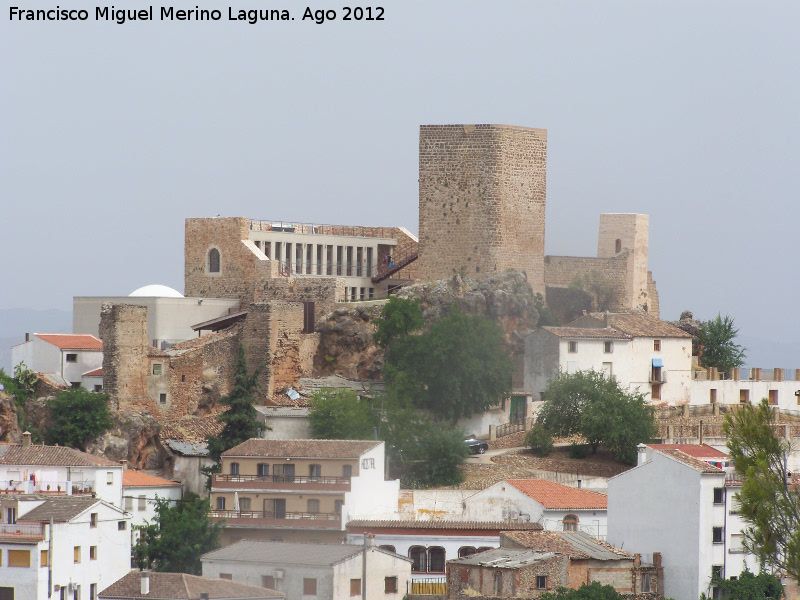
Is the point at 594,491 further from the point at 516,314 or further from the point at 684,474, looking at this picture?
the point at 516,314

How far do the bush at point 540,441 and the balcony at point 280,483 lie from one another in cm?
871

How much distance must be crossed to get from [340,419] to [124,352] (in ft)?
25.4

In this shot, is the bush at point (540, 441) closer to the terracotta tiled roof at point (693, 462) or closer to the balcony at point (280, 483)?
the terracotta tiled roof at point (693, 462)

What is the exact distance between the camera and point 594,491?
65000 mm

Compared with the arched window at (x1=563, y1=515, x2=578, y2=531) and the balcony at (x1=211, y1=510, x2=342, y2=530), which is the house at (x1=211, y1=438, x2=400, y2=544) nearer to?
the balcony at (x1=211, y1=510, x2=342, y2=530)

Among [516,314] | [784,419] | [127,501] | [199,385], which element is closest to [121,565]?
[127,501]

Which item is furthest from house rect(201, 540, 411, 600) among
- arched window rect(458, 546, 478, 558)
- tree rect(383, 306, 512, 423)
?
tree rect(383, 306, 512, 423)

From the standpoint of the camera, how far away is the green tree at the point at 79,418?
6706 cm

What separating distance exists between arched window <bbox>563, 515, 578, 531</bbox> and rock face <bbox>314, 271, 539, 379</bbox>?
44.3 ft

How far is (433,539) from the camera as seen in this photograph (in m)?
60.0

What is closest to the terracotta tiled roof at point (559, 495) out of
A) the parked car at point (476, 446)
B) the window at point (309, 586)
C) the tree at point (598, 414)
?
the tree at point (598, 414)

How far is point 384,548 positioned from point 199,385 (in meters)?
13.2

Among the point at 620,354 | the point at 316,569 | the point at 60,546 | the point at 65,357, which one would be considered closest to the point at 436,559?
the point at 316,569

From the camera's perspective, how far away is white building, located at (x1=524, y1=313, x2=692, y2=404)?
237 ft
